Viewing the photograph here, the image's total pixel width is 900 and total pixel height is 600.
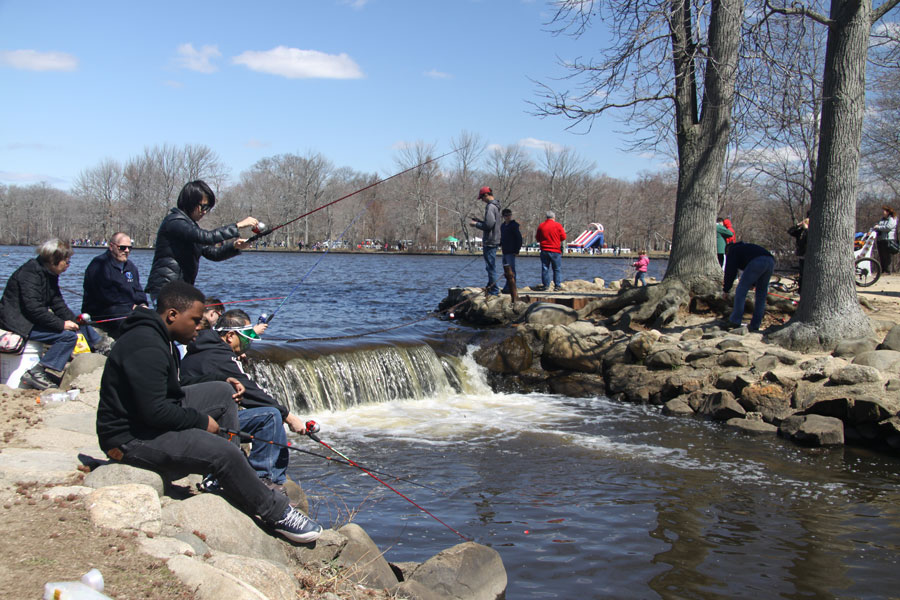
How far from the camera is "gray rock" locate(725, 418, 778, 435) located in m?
9.55

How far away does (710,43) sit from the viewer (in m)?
13.3

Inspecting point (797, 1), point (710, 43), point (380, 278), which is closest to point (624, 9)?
point (710, 43)

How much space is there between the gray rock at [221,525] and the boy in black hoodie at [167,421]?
13cm

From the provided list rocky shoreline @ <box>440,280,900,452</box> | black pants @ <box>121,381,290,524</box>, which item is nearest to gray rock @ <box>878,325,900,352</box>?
rocky shoreline @ <box>440,280,900,452</box>

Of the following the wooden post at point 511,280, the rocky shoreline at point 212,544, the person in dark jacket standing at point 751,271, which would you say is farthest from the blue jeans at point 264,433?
the wooden post at point 511,280

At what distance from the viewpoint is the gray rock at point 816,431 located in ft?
29.3

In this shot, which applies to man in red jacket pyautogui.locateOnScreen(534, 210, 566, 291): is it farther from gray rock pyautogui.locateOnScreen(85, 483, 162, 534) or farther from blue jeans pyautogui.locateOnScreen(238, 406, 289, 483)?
gray rock pyautogui.locateOnScreen(85, 483, 162, 534)

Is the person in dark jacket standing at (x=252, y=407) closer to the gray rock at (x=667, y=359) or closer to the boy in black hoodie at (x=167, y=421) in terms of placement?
the boy in black hoodie at (x=167, y=421)

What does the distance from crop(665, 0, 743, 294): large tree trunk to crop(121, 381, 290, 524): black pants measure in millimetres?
10987

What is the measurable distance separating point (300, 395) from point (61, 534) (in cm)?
725

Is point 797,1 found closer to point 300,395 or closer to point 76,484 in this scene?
point 300,395

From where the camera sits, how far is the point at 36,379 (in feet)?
24.1

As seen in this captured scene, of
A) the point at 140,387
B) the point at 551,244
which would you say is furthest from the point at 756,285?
the point at 140,387

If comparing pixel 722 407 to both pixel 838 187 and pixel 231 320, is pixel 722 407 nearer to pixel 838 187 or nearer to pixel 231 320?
pixel 838 187
